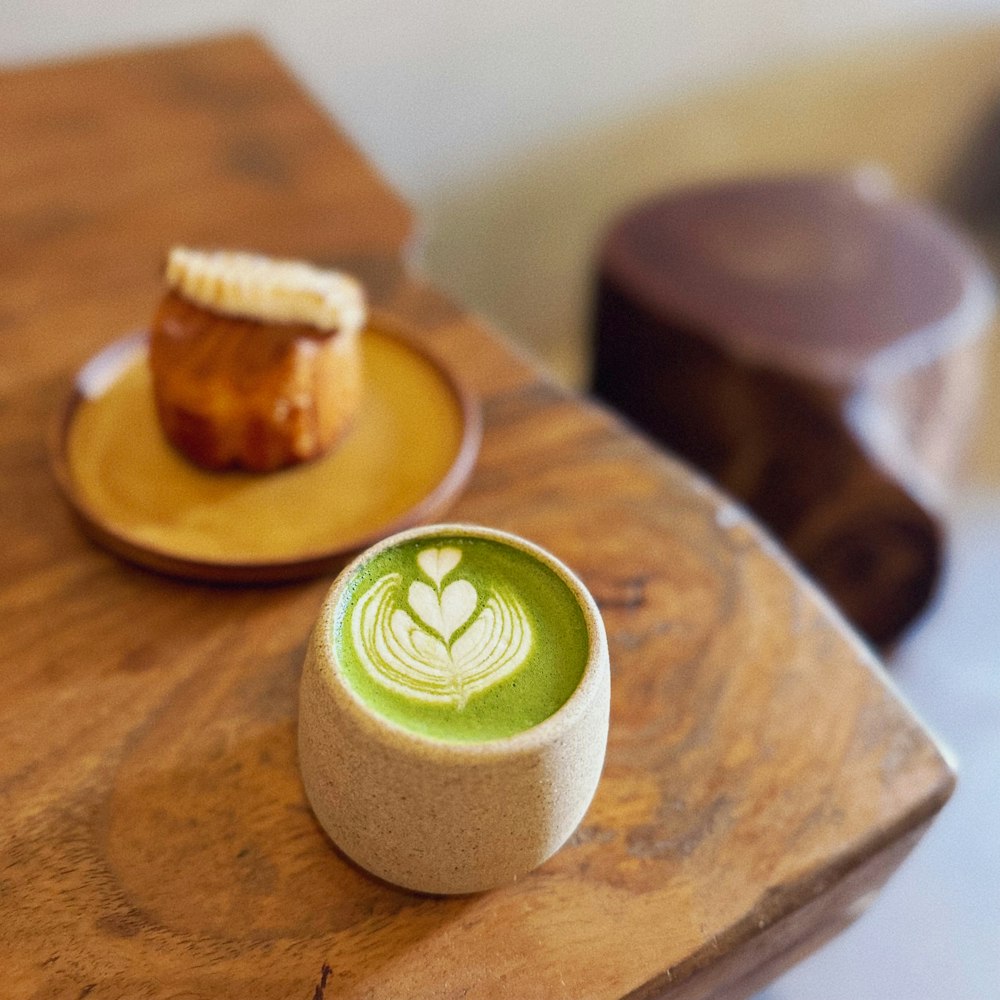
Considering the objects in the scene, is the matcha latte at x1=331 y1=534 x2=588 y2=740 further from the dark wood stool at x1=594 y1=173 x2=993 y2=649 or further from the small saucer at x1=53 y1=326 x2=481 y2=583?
the dark wood stool at x1=594 y1=173 x2=993 y2=649

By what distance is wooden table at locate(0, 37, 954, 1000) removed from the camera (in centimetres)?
43

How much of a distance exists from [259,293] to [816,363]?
2.39 ft

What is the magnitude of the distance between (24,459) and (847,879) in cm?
56

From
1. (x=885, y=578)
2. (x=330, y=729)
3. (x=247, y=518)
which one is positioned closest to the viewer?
(x=330, y=729)

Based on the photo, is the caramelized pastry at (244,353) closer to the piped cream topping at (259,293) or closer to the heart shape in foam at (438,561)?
the piped cream topping at (259,293)

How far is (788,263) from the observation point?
126cm

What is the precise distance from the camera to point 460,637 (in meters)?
0.44

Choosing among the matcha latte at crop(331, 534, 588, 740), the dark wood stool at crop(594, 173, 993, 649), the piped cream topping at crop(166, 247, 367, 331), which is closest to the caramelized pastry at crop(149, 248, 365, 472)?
the piped cream topping at crop(166, 247, 367, 331)

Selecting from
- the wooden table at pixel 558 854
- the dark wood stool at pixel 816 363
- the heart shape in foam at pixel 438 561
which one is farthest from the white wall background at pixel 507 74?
the heart shape in foam at pixel 438 561

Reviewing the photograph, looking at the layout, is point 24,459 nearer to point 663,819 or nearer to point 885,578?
point 663,819

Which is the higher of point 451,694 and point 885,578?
point 451,694

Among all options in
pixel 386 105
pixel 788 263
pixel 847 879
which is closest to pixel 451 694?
pixel 847 879

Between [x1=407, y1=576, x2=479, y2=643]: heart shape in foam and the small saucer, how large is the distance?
0.40 ft

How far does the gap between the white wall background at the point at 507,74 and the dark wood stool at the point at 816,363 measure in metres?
0.32
